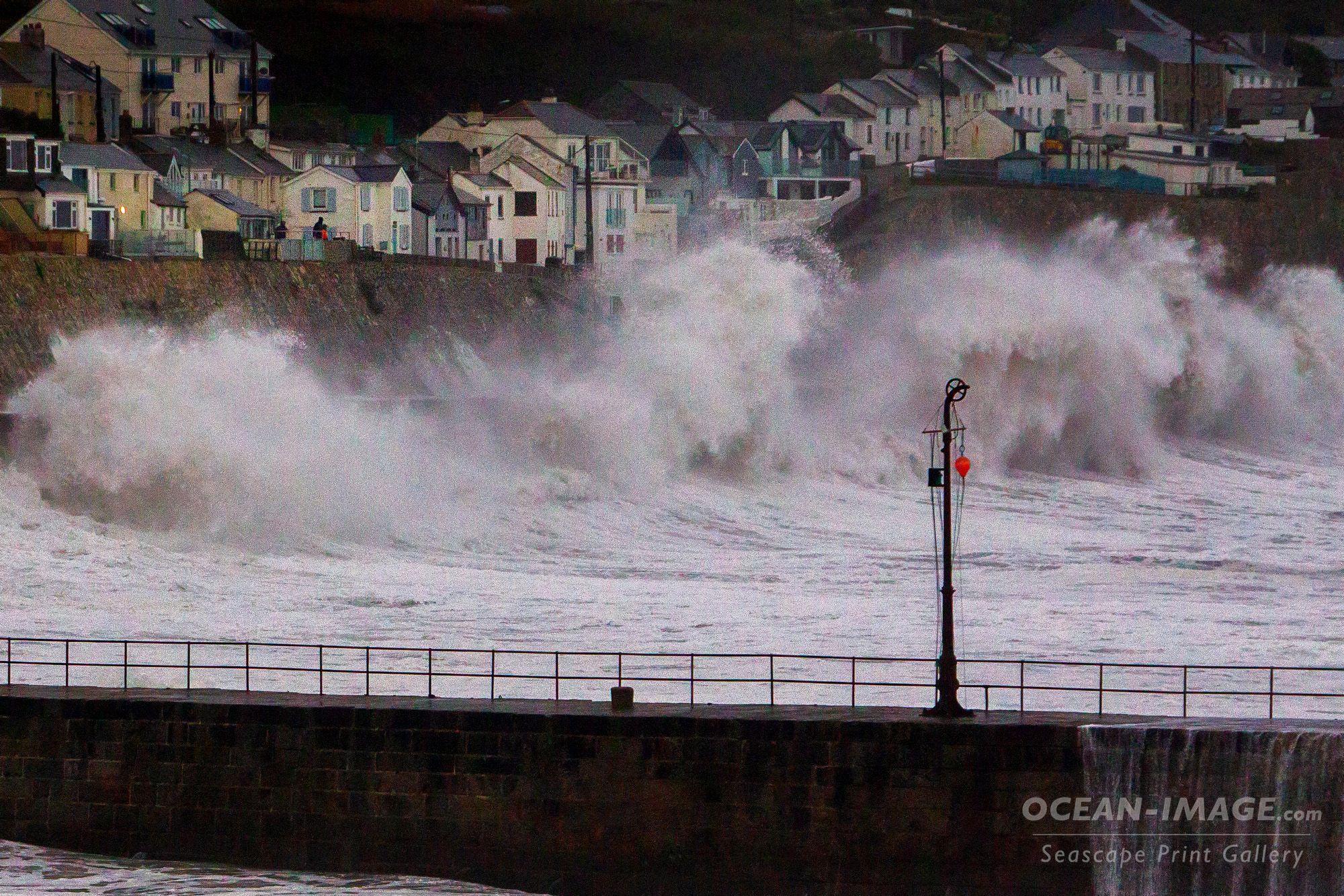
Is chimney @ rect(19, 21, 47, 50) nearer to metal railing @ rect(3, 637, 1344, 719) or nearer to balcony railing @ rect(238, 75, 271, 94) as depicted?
balcony railing @ rect(238, 75, 271, 94)

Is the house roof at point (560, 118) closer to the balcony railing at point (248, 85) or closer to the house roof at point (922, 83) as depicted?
the balcony railing at point (248, 85)

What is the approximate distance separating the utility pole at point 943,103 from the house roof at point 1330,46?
1009 inches

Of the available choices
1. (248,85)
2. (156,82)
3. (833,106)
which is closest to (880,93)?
(833,106)

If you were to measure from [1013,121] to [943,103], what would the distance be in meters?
3.16

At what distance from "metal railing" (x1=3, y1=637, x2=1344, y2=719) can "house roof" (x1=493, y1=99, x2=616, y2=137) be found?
5810cm

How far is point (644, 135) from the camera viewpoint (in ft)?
296

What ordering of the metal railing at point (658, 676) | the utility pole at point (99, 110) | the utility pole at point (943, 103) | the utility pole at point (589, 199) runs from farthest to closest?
the utility pole at point (943, 103), the utility pole at point (589, 199), the utility pole at point (99, 110), the metal railing at point (658, 676)

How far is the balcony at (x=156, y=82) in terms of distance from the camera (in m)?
78.7

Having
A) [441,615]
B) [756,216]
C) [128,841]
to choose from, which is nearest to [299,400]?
[441,615]

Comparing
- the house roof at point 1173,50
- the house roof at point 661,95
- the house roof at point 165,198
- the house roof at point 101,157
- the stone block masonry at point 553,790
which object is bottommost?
the stone block masonry at point 553,790

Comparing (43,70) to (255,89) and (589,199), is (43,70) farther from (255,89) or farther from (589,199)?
(589,199)

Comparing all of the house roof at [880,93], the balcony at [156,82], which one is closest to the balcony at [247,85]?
the balcony at [156,82]

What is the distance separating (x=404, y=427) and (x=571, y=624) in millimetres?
17293

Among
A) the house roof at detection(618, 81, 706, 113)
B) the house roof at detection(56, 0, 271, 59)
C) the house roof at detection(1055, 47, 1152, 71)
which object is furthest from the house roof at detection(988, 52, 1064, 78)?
the house roof at detection(56, 0, 271, 59)
